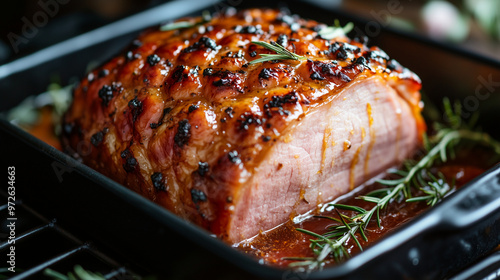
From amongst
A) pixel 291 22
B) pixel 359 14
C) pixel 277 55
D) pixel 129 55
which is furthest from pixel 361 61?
pixel 359 14

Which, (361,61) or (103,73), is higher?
(103,73)

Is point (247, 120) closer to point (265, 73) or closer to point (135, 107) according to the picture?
point (265, 73)

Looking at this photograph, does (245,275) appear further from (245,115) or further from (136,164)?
(136,164)

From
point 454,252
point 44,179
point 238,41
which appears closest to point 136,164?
point 44,179

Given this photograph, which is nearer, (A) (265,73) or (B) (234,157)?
(B) (234,157)

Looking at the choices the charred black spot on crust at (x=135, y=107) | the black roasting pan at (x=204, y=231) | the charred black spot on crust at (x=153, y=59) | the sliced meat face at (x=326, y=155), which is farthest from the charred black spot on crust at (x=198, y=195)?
the charred black spot on crust at (x=153, y=59)

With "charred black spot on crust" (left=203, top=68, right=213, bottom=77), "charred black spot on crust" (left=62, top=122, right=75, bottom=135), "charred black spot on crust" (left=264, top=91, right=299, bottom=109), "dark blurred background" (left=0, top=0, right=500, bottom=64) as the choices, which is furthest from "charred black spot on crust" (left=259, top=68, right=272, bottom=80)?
"dark blurred background" (left=0, top=0, right=500, bottom=64)

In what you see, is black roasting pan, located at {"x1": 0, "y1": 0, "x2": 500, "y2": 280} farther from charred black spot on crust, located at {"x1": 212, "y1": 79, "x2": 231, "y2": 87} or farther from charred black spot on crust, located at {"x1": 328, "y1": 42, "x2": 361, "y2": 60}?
charred black spot on crust, located at {"x1": 328, "y1": 42, "x2": 361, "y2": 60}
